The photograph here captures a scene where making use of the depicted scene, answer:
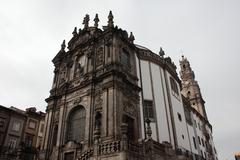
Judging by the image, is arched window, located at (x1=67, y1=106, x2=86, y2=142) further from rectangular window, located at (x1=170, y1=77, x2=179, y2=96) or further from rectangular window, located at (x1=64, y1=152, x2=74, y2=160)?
rectangular window, located at (x1=170, y1=77, x2=179, y2=96)

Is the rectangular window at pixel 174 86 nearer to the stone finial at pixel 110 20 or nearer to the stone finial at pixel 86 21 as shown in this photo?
the stone finial at pixel 110 20

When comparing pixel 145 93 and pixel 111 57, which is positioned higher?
pixel 111 57

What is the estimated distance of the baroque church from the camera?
1686cm

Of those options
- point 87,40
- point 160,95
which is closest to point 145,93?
point 160,95

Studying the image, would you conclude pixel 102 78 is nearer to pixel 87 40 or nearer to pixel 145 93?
pixel 145 93

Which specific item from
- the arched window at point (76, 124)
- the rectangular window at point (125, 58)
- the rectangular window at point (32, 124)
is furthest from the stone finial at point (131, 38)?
the rectangular window at point (32, 124)

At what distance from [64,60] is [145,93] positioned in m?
11.0

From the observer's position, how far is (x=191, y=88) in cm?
5178

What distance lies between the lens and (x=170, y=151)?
56.6 feet

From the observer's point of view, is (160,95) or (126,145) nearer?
(126,145)

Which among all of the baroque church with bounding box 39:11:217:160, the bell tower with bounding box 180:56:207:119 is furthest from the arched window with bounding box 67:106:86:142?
the bell tower with bounding box 180:56:207:119

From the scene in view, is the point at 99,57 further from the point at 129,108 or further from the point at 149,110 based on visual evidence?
the point at 149,110

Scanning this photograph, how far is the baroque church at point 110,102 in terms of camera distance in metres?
16.9

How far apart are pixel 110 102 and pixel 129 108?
85.2 inches
